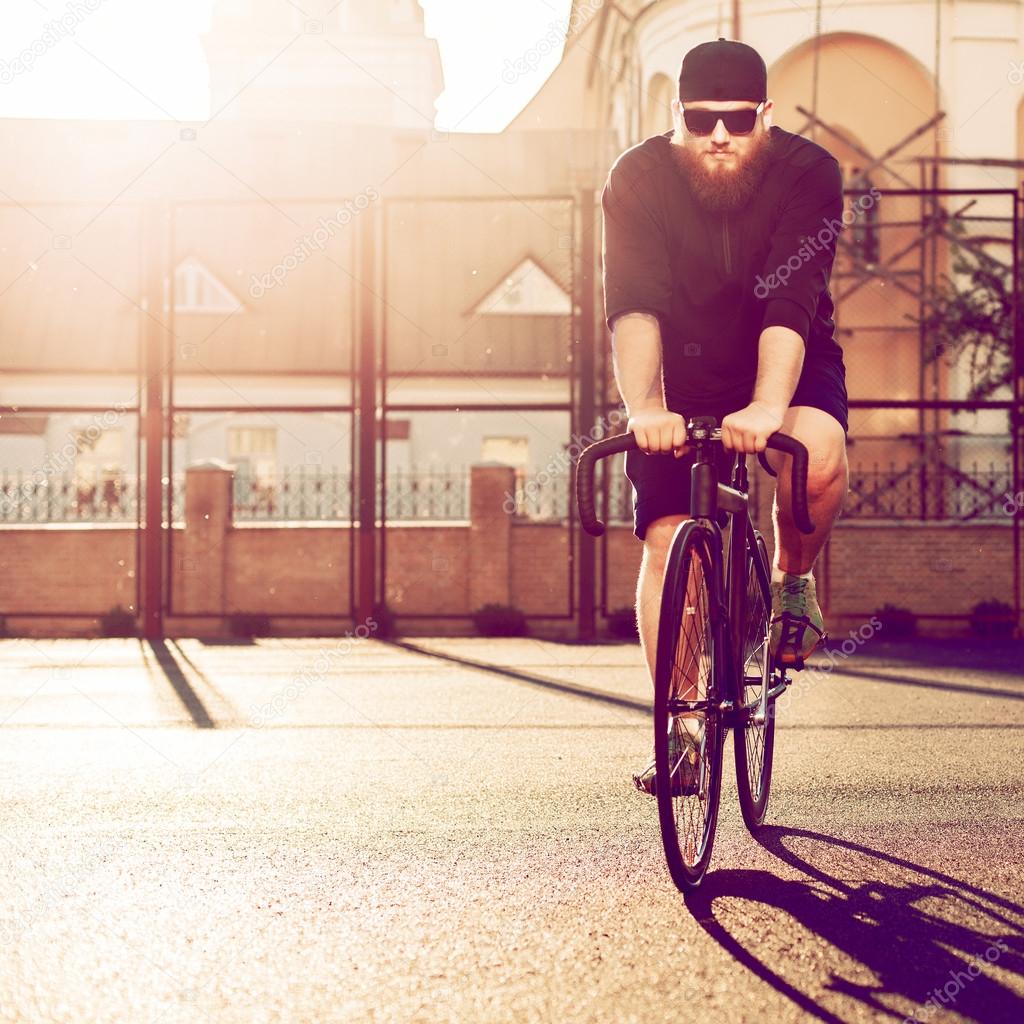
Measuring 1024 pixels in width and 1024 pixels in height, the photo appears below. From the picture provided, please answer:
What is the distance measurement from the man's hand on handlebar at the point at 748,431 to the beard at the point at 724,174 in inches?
26.5

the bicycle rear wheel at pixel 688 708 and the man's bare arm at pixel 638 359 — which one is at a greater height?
the man's bare arm at pixel 638 359

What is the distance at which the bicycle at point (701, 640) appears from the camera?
3.25 metres

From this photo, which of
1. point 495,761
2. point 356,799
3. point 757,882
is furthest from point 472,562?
point 757,882

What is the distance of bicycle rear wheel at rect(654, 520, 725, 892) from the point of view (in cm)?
322

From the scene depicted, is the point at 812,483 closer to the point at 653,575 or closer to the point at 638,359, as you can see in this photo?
the point at 653,575

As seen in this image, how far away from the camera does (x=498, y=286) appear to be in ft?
97.8


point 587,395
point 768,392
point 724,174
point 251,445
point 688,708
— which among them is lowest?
point 688,708

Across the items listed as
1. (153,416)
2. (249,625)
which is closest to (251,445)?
(249,625)

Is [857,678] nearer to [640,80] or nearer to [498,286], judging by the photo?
[640,80]

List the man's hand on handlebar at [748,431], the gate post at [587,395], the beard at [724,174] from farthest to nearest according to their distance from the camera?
1. the gate post at [587,395]
2. the beard at [724,174]
3. the man's hand on handlebar at [748,431]

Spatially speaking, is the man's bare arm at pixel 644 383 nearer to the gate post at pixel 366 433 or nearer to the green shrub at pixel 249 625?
the gate post at pixel 366 433

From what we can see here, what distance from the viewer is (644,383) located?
356 cm

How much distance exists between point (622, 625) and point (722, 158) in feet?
39.5

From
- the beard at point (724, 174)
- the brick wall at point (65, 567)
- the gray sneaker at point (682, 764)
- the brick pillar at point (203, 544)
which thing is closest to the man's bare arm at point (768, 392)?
the beard at point (724, 174)
